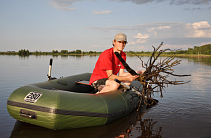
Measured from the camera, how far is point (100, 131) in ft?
12.8

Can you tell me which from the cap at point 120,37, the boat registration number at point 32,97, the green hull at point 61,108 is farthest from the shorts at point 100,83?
the boat registration number at point 32,97

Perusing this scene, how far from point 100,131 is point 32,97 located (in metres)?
1.47

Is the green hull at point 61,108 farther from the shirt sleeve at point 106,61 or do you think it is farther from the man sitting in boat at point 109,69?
the shirt sleeve at point 106,61

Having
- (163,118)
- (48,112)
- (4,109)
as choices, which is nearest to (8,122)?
(4,109)

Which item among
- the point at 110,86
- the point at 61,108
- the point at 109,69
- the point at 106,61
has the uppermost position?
the point at 106,61

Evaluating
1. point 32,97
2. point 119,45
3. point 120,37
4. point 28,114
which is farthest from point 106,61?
point 28,114

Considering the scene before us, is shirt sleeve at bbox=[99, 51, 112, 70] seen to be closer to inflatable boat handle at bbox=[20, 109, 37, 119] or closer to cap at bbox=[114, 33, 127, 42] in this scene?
cap at bbox=[114, 33, 127, 42]

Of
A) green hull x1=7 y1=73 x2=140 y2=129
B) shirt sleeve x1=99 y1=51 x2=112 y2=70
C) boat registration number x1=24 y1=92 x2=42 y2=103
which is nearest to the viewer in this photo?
green hull x1=7 y1=73 x2=140 y2=129

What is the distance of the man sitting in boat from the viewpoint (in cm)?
441

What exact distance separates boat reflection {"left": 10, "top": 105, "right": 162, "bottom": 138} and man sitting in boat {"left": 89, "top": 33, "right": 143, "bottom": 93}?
2.83 ft

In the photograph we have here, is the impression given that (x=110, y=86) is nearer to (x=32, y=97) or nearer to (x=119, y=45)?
(x=119, y=45)

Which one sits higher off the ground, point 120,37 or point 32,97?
point 120,37

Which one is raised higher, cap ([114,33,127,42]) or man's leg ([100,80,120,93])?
cap ([114,33,127,42])

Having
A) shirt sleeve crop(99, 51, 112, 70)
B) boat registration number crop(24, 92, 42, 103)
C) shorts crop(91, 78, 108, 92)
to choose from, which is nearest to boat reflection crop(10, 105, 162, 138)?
boat registration number crop(24, 92, 42, 103)
